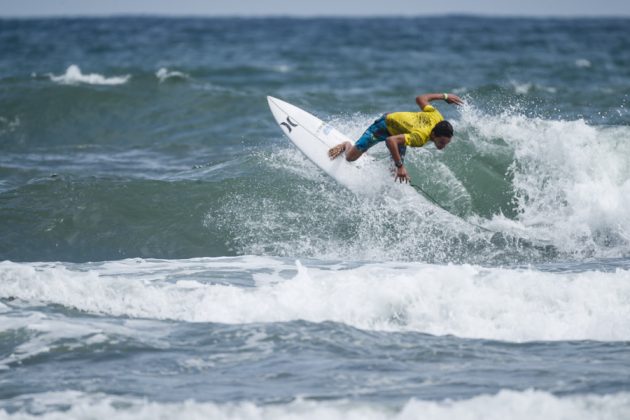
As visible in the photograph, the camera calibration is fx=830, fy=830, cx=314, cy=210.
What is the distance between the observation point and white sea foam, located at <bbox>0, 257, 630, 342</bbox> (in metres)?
7.11

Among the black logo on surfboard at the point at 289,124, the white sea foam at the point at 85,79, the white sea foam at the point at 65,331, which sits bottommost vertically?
the white sea foam at the point at 65,331

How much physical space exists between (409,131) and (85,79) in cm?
1707

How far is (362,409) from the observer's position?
5.59 meters

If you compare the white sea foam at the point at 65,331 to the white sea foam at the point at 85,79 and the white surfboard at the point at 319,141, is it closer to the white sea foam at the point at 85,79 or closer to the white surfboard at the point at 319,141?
the white surfboard at the point at 319,141

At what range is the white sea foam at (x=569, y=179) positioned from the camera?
10492mm

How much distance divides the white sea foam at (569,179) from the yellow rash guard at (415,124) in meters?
2.32

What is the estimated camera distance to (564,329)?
702 centimetres

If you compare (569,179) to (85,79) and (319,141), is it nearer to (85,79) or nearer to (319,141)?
(319,141)

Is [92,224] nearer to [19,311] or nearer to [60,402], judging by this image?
[19,311]

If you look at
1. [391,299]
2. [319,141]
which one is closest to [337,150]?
[319,141]

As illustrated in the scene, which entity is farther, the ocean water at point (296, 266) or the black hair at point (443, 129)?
the black hair at point (443, 129)

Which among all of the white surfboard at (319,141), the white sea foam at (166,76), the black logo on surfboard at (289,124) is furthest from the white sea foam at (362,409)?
the white sea foam at (166,76)

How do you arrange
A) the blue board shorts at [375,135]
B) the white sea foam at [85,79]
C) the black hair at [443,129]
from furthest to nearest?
1. the white sea foam at [85,79]
2. the blue board shorts at [375,135]
3. the black hair at [443,129]

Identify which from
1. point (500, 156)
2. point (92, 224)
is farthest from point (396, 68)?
point (92, 224)
